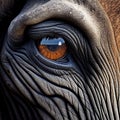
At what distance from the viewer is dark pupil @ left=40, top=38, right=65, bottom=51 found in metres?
1.94

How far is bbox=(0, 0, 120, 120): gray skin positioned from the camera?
192 cm

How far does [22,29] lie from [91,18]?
0.23m

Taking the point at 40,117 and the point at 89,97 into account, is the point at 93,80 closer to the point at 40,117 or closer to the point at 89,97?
the point at 89,97

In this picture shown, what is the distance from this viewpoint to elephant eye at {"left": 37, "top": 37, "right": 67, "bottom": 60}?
76.5 inches

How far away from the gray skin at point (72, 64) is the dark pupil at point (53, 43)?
0.02 meters

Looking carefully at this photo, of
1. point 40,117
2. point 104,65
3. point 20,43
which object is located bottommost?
point 40,117

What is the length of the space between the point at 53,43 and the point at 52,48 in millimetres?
17

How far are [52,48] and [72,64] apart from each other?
0.28 ft

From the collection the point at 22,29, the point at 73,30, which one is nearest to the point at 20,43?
the point at 22,29

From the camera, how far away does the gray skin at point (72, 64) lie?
6.28ft

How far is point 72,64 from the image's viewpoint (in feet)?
6.34

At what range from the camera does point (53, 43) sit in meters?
1.95

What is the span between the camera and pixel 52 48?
6.40ft

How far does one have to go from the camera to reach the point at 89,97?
76.1 inches
